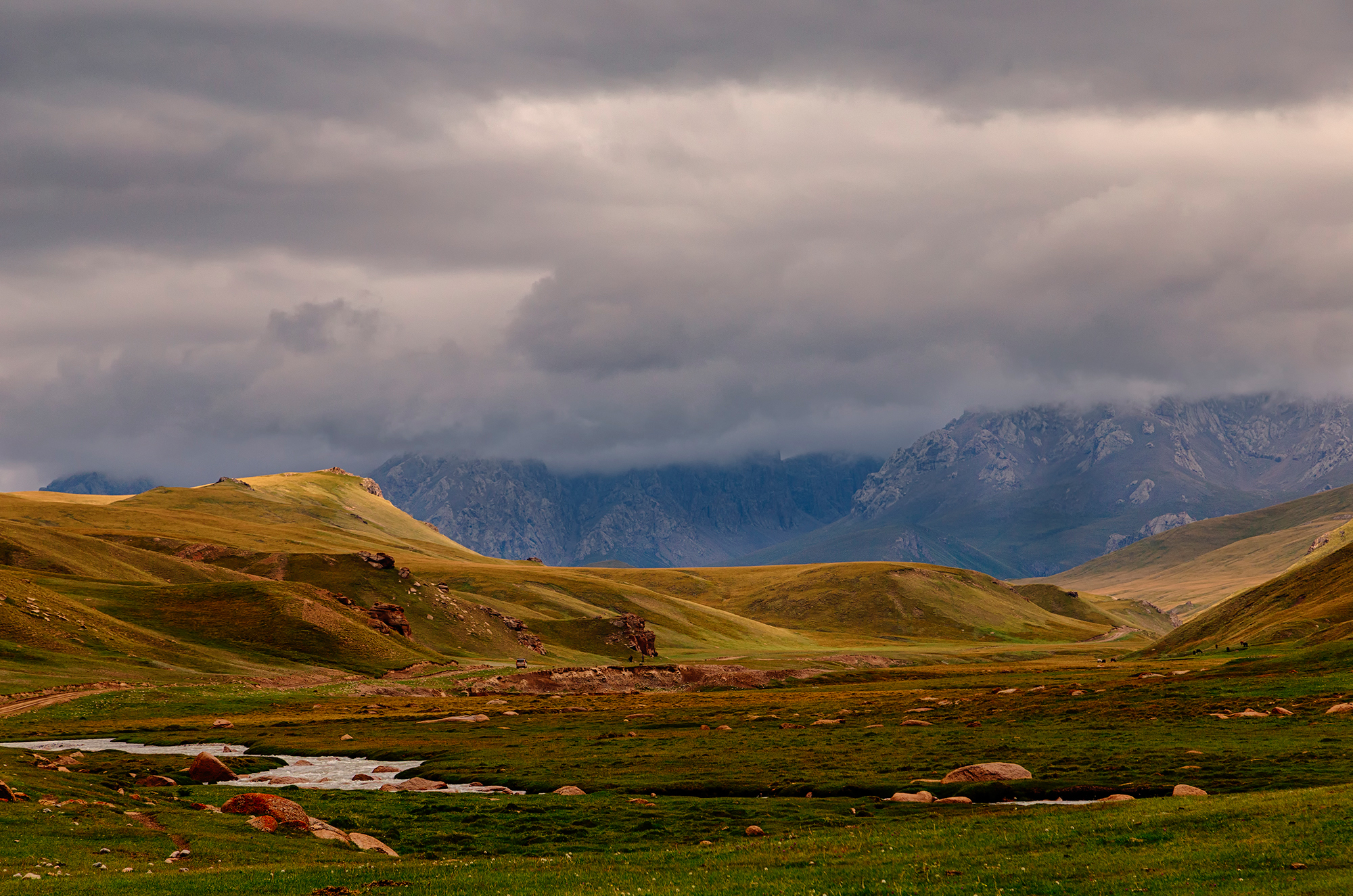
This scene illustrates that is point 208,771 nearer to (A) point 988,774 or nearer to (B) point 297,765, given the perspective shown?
(B) point 297,765

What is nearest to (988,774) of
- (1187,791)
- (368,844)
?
(1187,791)

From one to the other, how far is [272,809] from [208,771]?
70.6 feet

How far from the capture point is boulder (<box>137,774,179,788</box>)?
63.8 meters

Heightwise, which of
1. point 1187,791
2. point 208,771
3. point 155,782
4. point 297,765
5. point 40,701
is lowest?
point 297,765

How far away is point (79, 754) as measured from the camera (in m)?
78.8

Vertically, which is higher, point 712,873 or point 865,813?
point 712,873

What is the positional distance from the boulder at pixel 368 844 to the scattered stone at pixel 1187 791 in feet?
135

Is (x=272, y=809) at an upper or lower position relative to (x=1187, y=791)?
upper

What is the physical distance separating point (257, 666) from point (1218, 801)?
165100 millimetres

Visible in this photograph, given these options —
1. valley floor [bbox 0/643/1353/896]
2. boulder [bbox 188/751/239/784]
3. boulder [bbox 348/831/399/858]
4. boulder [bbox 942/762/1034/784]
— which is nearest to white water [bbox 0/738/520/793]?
boulder [bbox 188/751/239/784]

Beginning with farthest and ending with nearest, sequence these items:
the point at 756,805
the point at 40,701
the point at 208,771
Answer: the point at 40,701, the point at 208,771, the point at 756,805

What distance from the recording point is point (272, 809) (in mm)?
52594

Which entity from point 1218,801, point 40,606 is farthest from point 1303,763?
A: point 40,606

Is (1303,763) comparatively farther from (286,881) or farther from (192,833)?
(192,833)
